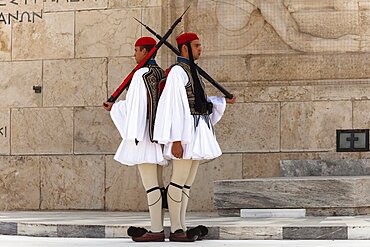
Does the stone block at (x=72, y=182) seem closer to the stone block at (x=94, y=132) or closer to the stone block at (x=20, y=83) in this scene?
the stone block at (x=94, y=132)

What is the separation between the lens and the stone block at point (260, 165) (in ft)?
45.5

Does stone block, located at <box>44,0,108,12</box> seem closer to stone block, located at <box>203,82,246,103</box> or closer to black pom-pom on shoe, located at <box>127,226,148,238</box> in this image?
stone block, located at <box>203,82,246,103</box>

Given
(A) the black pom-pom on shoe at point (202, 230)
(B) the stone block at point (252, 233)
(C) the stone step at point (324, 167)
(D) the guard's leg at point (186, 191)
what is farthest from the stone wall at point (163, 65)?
(D) the guard's leg at point (186, 191)

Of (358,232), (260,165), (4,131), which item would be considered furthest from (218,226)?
(4,131)

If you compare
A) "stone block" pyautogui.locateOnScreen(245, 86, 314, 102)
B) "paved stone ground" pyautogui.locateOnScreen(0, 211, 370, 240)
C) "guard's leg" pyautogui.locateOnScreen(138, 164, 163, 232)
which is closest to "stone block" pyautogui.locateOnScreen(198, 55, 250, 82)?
"stone block" pyautogui.locateOnScreen(245, 86, 314, 102)

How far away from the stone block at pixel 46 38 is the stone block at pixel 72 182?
1476 millimetres

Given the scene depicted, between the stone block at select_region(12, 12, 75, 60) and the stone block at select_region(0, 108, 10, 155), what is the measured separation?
2.62ft

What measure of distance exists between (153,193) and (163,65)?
434cm

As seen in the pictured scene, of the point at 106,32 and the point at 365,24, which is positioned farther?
the point at 106,32

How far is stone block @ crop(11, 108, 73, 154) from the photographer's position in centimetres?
1455

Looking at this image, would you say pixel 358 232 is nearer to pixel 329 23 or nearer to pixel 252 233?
pixel 252 233

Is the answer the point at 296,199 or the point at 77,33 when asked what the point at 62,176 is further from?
the point at 296,199

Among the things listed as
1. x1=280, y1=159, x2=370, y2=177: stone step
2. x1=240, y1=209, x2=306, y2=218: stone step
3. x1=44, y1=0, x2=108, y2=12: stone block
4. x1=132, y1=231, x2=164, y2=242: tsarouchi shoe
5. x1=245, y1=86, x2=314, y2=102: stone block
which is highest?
x1=44, y1=0, x2=108, y2=12: stone block

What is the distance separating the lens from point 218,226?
10.6 meters
